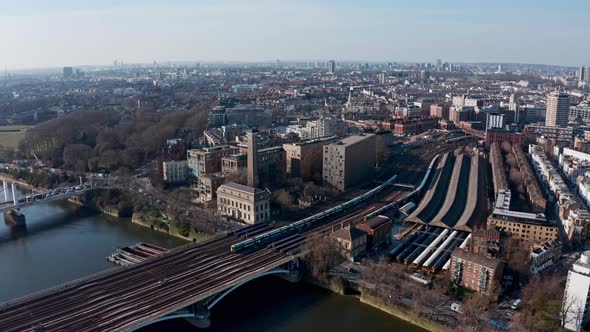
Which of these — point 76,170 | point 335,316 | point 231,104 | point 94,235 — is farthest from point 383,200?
point 231,104

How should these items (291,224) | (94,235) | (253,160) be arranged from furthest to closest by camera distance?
(253,160) → (94,235) → (291,224)

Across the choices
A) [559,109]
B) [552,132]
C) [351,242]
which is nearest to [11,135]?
[351,242]

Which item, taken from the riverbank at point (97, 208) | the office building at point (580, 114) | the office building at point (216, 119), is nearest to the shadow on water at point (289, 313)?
the riverbank at point (97, 208)

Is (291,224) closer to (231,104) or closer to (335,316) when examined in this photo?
(335,316)

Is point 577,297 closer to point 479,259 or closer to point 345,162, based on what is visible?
point 479,259

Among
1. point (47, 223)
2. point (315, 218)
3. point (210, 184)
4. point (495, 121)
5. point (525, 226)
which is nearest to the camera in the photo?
point (525, 226)

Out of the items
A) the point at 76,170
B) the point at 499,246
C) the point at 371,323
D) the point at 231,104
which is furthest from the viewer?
the point at 231,104

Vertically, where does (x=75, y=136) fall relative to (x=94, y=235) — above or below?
above
